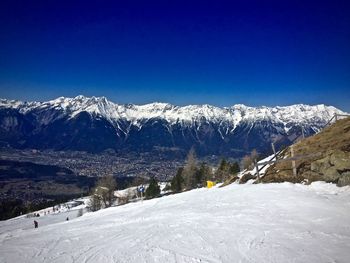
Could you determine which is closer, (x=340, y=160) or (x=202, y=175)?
(x=340, y=160)

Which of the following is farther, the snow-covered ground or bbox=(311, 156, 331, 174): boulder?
bbox=(311, 156, 331, 174): boulder

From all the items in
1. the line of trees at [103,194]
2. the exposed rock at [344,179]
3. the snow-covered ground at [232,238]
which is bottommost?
the line of trees at [103,194]

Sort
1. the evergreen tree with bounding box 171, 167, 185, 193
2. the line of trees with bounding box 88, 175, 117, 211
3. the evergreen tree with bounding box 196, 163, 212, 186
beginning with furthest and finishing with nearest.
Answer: the evergreen tree with bounding box 171, 167, 185, 193, the line of trees with bounding box 88, 175, 117, 211, the evergreen tree with bounding box 196, 163, 212, 186

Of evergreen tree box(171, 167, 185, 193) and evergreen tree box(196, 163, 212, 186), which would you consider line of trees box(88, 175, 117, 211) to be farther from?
evergreen tree box(196, 163, 212, 186)

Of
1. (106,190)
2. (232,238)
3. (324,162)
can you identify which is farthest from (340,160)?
(106,190)

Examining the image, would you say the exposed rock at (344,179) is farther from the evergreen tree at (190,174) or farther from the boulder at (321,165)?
the evergreen tree at (190,174)

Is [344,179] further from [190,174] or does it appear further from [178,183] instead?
[178,183]

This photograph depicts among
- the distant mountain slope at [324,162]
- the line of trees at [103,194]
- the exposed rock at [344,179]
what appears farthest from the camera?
the line of trees at [103,194]

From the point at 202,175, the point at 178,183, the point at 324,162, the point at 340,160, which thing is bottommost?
the point at 178,183

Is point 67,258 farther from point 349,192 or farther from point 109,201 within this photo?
point 109,201

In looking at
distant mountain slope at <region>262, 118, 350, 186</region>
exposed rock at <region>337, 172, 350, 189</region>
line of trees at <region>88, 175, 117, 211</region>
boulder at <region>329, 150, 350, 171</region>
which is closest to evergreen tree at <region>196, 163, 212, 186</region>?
line of trees at <region>88, 175, 117, 211</region>

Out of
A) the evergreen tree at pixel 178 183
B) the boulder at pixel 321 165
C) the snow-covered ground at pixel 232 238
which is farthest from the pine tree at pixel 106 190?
the snow-covered ground at pixel 232 238

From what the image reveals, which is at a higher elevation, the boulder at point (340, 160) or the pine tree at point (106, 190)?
the boulder at point (340, 160)

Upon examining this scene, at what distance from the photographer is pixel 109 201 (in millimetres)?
99750
